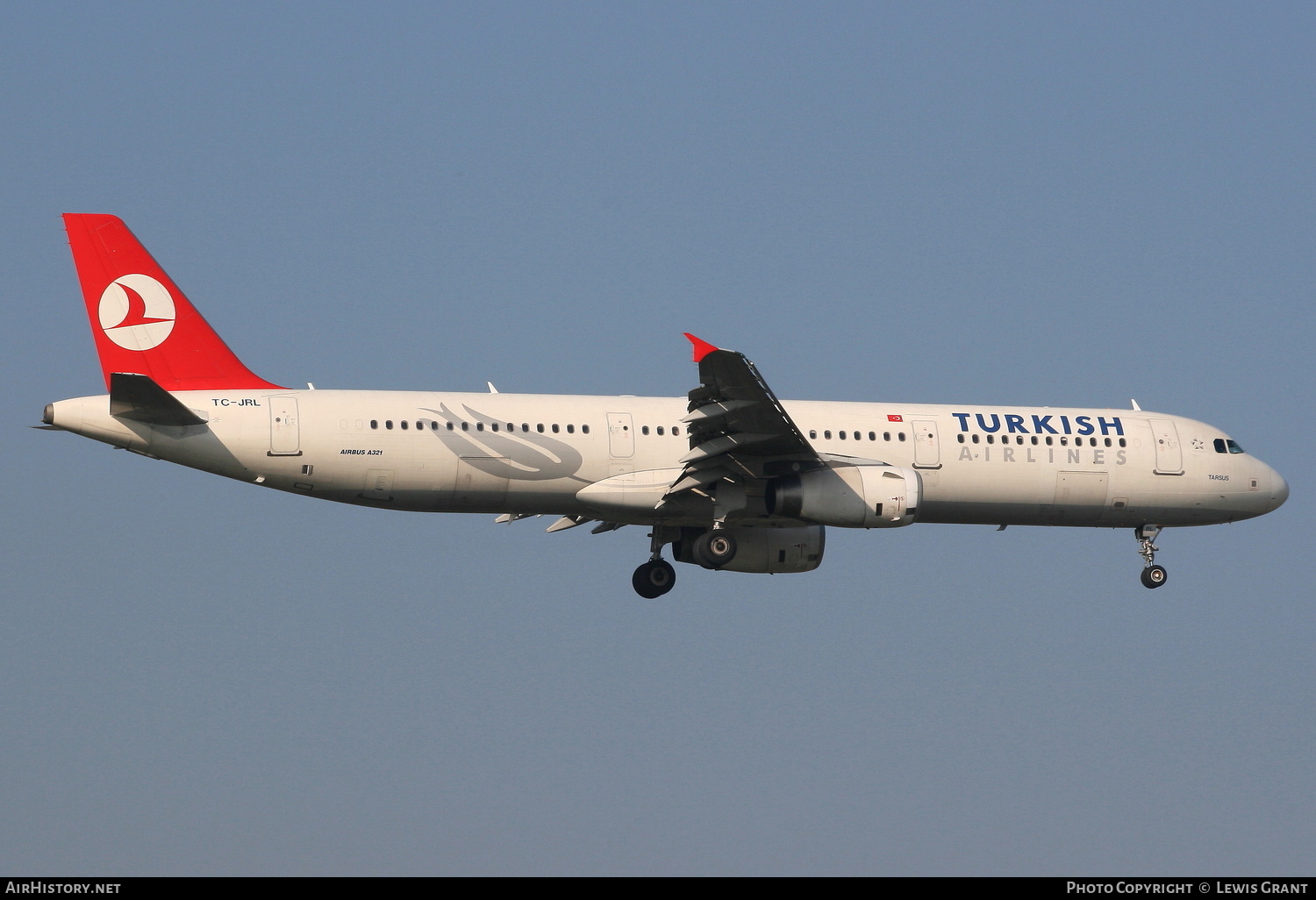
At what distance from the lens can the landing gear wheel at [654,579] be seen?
3722 centimetres

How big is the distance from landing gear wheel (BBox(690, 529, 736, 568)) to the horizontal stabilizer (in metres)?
10.8

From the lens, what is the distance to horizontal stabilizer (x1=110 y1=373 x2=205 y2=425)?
3070 cm

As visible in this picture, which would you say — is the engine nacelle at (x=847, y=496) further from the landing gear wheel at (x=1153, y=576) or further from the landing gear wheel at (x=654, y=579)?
the landing gear wheel at (x=1153, y=576)

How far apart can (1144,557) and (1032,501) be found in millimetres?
3845

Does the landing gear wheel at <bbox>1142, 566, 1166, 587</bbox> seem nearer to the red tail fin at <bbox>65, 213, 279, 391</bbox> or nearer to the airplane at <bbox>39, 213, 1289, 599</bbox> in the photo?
the airplane at <bbox>39, 213, 1289, 599</bbox>

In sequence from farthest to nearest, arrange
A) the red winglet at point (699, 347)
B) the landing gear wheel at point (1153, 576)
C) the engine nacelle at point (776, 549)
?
the landing gear wheel at point (1153, 576), the engine nacelle at point (776, 549), the red winglet at point (699, 347)

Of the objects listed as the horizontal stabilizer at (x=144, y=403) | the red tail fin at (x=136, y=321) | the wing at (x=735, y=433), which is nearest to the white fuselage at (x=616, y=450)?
the horizontal stabilizer at (x=144, y=403)

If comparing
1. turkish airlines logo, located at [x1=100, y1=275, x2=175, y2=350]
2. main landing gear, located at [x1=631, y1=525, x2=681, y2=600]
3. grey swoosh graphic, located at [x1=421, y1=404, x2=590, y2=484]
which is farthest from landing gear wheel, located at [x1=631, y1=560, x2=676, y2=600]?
turkish airlines logo, located at [x1=100, y1=275, x2=175, y2=350]

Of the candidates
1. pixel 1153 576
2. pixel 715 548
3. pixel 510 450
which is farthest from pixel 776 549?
pixel 1153 576

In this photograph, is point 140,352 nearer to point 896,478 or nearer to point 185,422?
point 185,422

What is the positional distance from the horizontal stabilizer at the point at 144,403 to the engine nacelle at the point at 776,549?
11.7 metres

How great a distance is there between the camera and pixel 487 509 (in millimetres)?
34219
